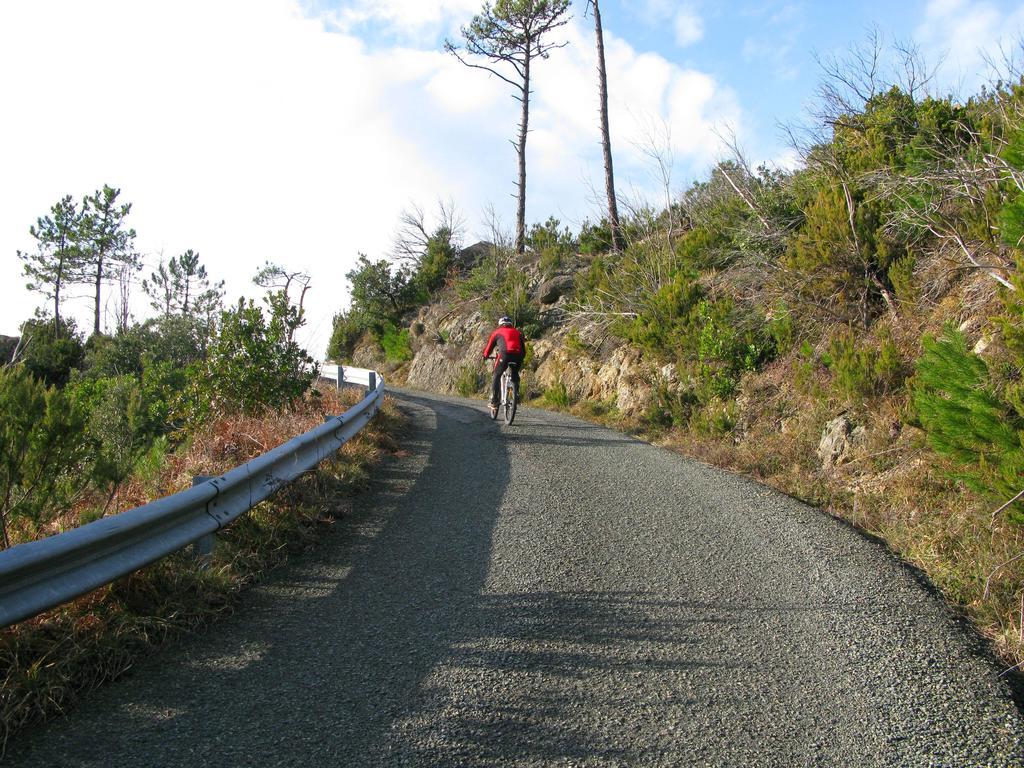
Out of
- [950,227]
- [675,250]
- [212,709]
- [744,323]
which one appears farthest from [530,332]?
[212,709]

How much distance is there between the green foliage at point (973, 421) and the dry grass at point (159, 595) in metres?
4.72

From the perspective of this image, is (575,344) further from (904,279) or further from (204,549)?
(204,549)

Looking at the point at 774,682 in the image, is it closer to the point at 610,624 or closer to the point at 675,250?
the point at 610,624

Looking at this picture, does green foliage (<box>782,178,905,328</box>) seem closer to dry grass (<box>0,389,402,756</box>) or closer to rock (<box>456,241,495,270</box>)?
dry grass (<box>0,389,402,756</box>)

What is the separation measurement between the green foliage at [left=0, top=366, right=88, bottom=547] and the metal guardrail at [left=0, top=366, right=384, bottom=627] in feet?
2.94

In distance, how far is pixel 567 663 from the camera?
349 centimetres

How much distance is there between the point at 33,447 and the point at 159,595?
1.40m

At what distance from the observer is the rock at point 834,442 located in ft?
26.4

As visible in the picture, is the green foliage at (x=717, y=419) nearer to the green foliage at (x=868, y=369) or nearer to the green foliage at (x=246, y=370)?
the green foliage at (x=868, y=369)

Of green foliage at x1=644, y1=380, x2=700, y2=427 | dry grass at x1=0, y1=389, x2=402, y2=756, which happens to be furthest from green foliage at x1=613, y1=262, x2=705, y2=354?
dry grass at x1=0, y1=389, x2=402, y2=756

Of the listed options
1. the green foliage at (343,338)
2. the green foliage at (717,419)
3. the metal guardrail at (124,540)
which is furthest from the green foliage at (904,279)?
the green foliage at (343,338)

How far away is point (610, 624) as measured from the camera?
396 centimetres

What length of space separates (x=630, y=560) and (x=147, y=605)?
302 centimetres

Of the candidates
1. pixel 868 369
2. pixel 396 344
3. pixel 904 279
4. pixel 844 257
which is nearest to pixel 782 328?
pixel 844 257
